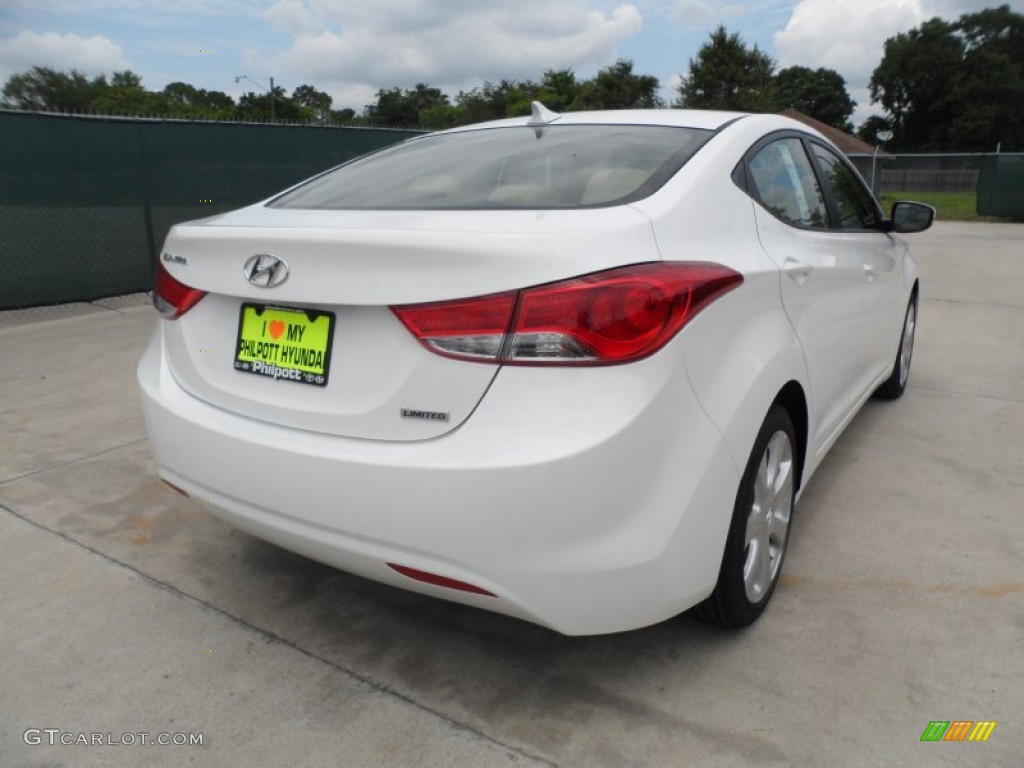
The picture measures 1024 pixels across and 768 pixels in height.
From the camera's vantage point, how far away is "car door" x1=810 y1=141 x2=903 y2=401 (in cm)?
335

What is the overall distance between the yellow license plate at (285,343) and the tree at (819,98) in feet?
322

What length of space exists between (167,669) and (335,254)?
127 cm

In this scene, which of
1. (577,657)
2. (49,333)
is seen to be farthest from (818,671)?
(49,333)

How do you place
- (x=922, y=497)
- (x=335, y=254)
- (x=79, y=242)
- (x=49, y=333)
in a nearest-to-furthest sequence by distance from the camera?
(x=335, y=254) < (x=922, y=497) < (x=49, y=333) < (x=79, y=242)

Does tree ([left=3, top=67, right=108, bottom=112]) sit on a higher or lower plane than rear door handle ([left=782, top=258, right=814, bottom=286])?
higher

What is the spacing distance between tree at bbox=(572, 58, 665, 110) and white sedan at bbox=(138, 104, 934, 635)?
63196mm

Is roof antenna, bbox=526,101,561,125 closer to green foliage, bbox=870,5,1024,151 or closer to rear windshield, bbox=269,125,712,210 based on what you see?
rear windshield, bbox=269,125,712,210

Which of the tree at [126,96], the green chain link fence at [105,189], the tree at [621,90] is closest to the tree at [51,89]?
the tree at [126,96]

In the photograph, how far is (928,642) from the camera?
2.36 meters

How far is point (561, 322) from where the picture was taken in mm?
1753

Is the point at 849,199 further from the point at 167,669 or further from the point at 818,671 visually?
the point at 167,669

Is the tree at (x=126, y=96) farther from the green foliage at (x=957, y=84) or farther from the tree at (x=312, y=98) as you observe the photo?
the green foliage at (x=957, y=84)

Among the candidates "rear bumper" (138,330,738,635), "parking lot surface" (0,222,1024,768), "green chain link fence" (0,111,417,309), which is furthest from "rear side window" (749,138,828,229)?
"green chain link fence" (0,111,417,309)

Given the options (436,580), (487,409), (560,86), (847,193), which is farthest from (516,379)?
(560,86)
